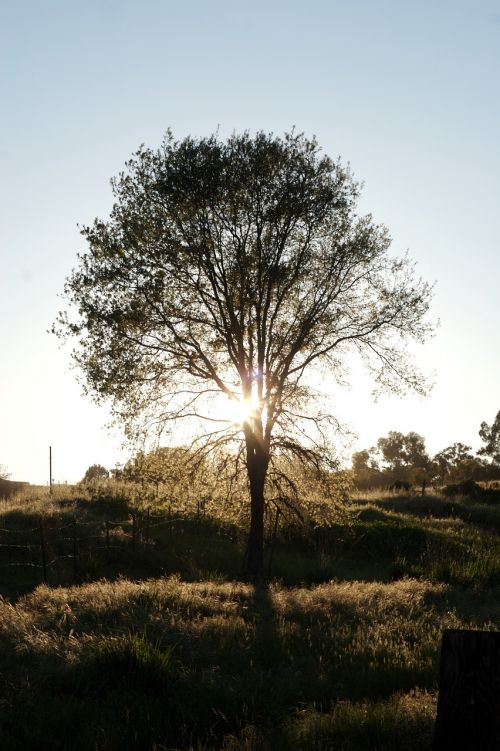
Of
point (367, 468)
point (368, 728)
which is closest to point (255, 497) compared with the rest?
point (368, 728)

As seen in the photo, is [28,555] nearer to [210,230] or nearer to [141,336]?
[141,336]

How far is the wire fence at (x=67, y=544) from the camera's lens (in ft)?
78.4

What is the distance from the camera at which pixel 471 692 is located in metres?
5.04

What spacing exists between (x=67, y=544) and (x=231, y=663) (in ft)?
56.3

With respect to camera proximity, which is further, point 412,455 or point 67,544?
point 412,455

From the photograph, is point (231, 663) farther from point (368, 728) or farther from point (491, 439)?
point (491, 439)

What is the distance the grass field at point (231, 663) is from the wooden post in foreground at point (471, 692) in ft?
6.38

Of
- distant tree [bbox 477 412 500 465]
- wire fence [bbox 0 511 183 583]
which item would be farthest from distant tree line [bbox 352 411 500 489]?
wire fence [bbox 0 511 183 583]

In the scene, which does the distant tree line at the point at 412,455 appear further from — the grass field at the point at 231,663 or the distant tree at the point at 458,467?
the grass field at the point at 231,663

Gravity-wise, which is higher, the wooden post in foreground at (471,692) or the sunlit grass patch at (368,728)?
the wooden post in foreground at (471,692)

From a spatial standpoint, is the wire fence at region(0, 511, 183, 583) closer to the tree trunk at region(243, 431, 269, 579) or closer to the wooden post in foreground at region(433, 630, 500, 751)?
the tree trunk at region(243, 431, 269, 579)

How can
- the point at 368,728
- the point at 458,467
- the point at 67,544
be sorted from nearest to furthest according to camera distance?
1. the point at 368,728
2. the point at 67,544
3. the point at 458,467

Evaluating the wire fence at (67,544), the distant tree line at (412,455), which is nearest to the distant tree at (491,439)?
the distant tree line at (412,455)

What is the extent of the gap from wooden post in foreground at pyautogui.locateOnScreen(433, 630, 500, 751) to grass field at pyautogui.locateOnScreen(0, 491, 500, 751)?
195 cm
